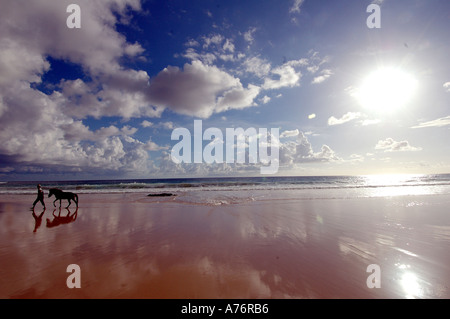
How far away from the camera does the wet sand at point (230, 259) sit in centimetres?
379

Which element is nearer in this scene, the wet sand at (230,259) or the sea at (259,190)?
the wet sand at (230,259)

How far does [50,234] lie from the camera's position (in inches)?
307

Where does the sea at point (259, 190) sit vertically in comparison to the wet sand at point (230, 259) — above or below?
below

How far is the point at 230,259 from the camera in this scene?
5191mm

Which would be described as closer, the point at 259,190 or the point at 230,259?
the point at 230,259

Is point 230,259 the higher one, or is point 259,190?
point 230,259

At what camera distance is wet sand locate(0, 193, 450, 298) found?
3.79 m

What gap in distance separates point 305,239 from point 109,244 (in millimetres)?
6614

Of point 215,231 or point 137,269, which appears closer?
point 137,269

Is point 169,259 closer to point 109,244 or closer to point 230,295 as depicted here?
point 230,295
